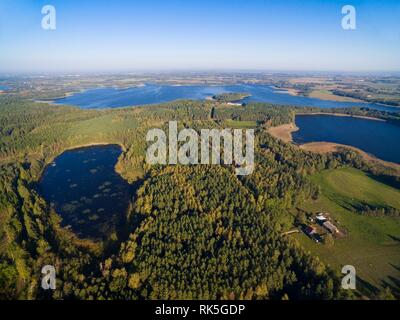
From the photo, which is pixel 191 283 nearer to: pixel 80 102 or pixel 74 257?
pixel 74 257

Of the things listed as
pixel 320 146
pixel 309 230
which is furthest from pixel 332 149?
pixel 309 230

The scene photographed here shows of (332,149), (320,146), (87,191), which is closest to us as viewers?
(87,191)

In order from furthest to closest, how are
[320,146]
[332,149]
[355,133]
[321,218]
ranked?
[355,133] < [320,146] < [332,149] < [321,218]

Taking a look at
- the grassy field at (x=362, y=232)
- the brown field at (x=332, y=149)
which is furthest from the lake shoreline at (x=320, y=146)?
the grassy field at (x=362, y=232)

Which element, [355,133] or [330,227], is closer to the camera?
[330,227]

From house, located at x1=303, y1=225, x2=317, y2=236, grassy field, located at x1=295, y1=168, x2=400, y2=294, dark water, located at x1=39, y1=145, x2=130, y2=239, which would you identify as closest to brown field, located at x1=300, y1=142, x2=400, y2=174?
grassy field, located at x1=295, y1=168, x2=400, y2=294

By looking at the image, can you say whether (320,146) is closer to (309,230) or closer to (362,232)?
(362,232)

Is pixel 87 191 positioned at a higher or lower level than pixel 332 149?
lower
